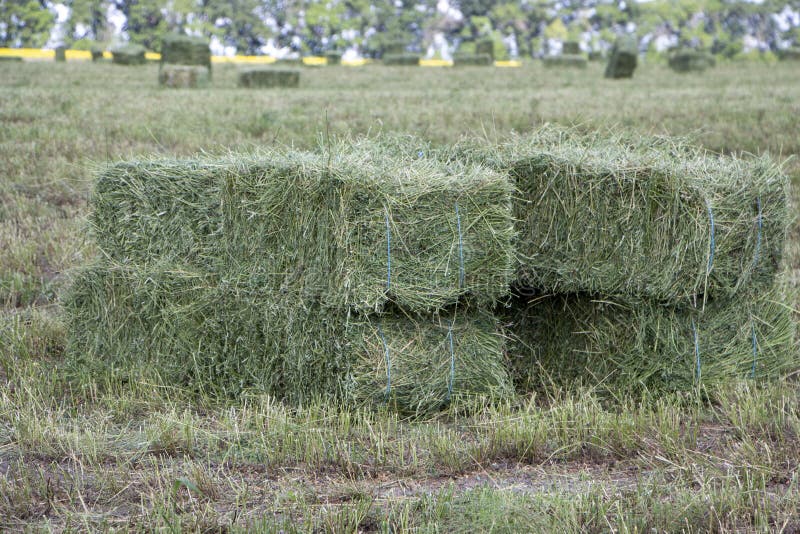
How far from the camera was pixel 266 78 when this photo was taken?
2159 centimetres

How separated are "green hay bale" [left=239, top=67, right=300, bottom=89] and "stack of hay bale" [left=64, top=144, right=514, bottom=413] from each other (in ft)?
52.0

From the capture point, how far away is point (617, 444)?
4.79 m

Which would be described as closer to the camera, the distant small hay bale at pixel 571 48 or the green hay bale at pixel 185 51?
the green hay bale at pixel 185 51

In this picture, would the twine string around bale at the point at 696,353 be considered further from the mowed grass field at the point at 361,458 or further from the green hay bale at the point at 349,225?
the green hay bale at the point at 349,225

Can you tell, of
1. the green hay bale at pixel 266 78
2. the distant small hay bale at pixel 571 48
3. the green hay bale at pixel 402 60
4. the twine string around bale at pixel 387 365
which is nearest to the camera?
the twine string around bale at pixel 387 365

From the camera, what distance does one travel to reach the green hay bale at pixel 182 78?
19703 millimetres

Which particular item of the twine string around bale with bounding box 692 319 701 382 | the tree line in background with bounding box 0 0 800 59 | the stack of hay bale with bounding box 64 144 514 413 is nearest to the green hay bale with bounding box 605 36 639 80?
the twine string around bale with bounding box 692 319 701 382

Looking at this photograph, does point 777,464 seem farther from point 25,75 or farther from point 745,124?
point 25,75

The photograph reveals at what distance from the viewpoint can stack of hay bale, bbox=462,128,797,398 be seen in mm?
5629

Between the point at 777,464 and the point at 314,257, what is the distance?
2585 millimetres

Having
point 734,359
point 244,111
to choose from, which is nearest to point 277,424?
point 734,359

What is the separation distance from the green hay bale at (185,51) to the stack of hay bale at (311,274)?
19.5 metres

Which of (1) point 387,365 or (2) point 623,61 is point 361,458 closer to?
(1) point 387,365

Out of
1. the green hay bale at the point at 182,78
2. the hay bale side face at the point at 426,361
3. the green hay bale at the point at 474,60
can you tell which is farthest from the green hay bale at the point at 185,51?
the hay bale side face at the point at 426,361
